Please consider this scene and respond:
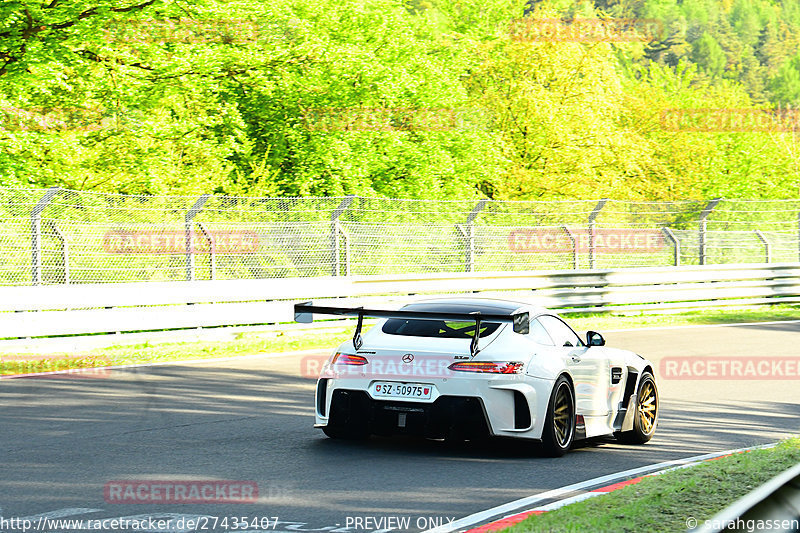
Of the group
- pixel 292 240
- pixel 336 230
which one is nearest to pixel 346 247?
pixel 336 230

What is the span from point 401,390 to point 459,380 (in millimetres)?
459

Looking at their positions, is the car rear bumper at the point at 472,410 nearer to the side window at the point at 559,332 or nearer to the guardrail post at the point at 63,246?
the side window at the point at 559,332

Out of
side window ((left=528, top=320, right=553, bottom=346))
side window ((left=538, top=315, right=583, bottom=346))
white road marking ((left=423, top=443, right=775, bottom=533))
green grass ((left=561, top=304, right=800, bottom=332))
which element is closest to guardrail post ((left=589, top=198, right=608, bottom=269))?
green grass ((left=561, top=304, right=800, bottom=332))

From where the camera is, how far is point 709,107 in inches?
2729

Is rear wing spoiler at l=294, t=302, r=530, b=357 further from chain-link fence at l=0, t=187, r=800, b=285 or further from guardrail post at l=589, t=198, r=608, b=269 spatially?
guardrail post at l=589, t=198, r=608, b=269

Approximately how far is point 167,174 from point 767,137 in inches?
1868

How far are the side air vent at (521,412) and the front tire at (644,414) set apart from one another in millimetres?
1655

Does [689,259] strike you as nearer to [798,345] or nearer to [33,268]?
[798,345]

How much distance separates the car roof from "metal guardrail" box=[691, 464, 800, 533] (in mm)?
6085

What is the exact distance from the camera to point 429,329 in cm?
894

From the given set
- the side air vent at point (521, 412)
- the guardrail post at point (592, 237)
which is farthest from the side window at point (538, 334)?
the guardrail post at point (592, 237)

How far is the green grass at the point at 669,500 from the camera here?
5.67m

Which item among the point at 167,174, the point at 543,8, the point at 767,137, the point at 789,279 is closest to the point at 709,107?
the point at 767,137

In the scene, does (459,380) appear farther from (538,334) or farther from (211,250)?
(211,250)
